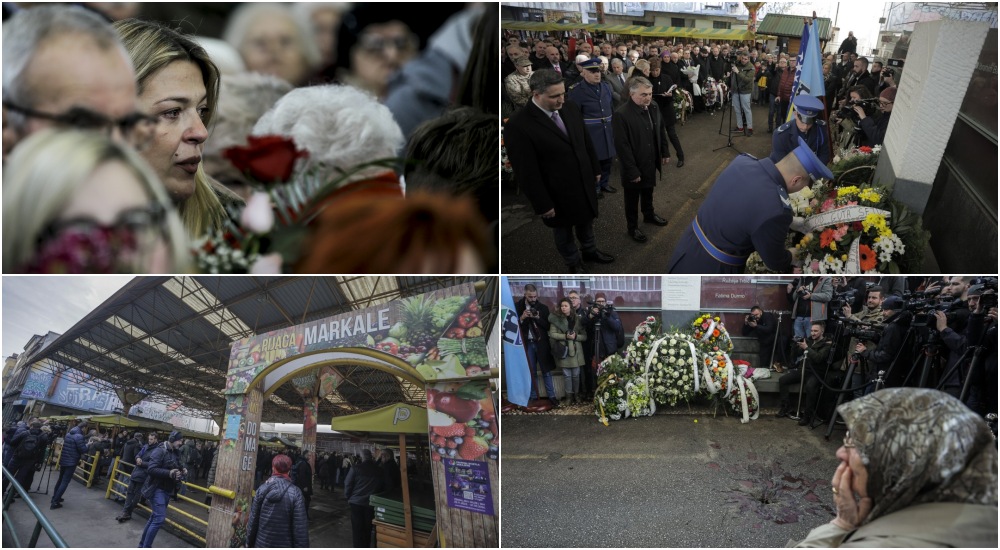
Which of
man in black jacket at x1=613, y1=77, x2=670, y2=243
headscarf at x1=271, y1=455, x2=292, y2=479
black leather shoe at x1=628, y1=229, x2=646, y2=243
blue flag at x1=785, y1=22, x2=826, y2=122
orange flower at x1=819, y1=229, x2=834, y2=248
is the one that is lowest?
headscarf at x1=271, y1=455, x2=292, y2=479

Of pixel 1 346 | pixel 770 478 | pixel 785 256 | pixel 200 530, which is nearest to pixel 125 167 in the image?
pixel 1 346

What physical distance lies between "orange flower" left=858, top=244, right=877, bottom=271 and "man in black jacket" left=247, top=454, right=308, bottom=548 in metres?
2.49

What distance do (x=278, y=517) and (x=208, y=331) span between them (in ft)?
2.79

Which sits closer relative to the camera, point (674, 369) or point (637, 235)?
point (637, 235)

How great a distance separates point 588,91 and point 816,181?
98 cm

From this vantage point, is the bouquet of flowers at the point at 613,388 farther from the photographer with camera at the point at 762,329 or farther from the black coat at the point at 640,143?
the black coat at the point at 640,143

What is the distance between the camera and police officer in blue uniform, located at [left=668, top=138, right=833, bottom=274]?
8.45ft

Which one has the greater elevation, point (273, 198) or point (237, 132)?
point (237, 132)

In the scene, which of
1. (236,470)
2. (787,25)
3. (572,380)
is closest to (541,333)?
(572,380)

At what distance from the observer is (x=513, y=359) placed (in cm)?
288

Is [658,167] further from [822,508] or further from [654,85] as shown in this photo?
[822,508]

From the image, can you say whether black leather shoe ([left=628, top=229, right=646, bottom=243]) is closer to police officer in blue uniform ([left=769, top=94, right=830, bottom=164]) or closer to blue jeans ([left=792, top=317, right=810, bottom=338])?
police officer in blue uniform ([left=769, top=94, right=830, bottom=164])

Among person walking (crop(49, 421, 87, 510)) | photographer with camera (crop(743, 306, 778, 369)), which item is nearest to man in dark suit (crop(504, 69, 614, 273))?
photographer with camera (crop(743, 306, 778, 369))

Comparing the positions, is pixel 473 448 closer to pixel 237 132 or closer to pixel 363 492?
pixel 363 492
